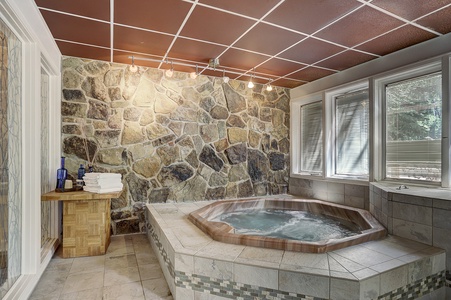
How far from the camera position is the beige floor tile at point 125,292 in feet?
6.00

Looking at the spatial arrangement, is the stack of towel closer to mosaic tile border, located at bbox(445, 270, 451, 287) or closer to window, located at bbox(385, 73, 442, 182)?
mosaic tile border, located at bbox(445, 270, 451, 287)

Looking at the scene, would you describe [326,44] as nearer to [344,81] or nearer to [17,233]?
[344,81]

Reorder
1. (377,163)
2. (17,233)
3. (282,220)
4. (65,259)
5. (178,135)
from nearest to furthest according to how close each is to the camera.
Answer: (17,233) → (65,259) → (377,163) → (282,220) → (178,135)

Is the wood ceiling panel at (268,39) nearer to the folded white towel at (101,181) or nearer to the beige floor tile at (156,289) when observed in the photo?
the folded white towel at (101,181)

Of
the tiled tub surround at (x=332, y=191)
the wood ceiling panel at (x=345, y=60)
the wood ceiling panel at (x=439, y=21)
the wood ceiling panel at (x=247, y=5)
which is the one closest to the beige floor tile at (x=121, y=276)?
the wood ceiling panel at (x=247, y=5)

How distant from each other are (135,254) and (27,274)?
0.90 meters

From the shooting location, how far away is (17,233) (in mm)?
1845

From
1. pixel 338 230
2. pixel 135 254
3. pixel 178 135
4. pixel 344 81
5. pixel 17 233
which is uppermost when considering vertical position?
pixel 344 81

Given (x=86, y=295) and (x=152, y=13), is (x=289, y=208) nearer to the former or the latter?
(x=86, y=295)

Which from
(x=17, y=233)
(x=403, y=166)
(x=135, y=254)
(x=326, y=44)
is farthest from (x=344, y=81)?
(x=17, y=233)

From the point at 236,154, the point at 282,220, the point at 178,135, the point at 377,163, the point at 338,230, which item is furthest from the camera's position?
the point at 236,154

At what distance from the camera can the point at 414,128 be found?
8.88 ft

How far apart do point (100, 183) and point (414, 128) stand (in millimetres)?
3368

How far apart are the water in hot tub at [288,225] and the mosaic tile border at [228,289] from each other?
1005 mm
